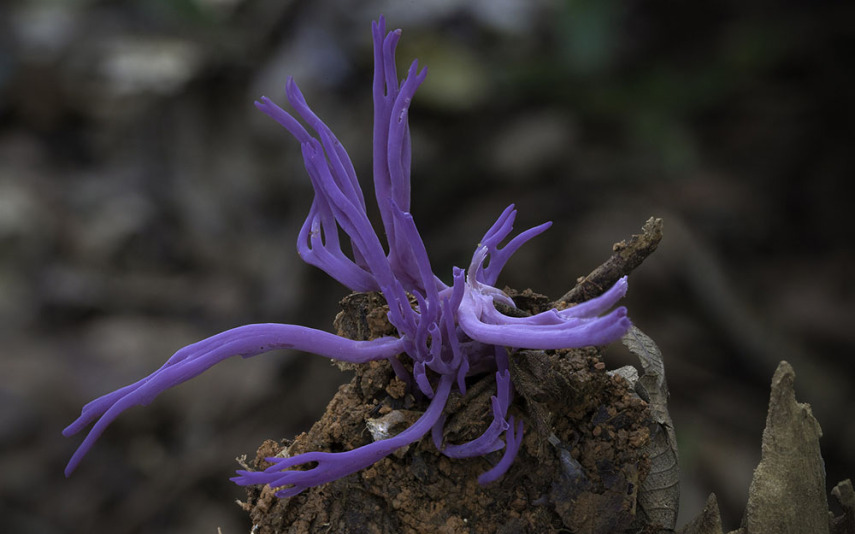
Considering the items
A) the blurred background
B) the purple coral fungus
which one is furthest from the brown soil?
the blurred background

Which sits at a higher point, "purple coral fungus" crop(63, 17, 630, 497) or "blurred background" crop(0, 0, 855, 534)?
"purple coral fungus" crop(63, 17, 630, 497)

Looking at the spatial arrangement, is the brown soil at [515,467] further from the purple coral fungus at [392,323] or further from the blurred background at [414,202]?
the blurred background at [414,202]

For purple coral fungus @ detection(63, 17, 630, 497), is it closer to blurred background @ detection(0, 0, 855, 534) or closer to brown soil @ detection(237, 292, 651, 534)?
brown soil @ detection(237, 292, 651, 534)

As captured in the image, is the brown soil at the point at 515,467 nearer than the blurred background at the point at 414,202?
Yes

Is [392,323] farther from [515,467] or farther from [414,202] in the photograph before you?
[414,202]

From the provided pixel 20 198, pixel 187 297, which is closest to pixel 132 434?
pixel 187 297

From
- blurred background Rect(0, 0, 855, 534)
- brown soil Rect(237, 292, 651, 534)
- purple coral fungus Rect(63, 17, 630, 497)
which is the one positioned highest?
purple coral fungus Rect(63, 17, 630, 497)

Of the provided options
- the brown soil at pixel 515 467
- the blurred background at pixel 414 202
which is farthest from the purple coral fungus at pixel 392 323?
the blurred background at pixel 414 202

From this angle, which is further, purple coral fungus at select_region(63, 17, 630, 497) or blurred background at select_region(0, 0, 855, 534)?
blurred background at select_region(0, 0, 855, 534)
